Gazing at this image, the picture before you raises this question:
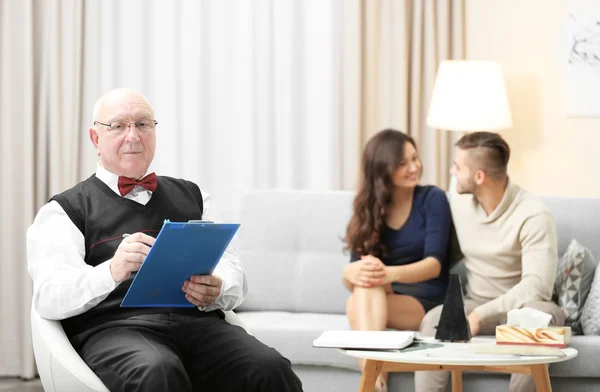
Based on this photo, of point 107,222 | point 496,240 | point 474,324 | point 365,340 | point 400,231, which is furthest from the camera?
point 400,231

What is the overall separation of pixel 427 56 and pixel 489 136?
1.43 meters

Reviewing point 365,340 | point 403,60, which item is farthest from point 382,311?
point 403,60

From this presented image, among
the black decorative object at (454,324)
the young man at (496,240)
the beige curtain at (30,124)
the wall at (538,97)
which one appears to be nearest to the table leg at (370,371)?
the black decorative object at (454,324)

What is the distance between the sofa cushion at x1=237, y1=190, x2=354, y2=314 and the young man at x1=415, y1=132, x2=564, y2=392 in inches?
23.2

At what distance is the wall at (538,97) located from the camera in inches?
185

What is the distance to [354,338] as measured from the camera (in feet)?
8.50

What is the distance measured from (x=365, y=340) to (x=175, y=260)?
714 millimetres

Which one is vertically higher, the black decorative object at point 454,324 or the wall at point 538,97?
the wall at point 538,97

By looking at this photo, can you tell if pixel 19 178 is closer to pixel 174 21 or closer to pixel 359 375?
pixel 174 21

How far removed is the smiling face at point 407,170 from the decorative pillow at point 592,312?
791mm

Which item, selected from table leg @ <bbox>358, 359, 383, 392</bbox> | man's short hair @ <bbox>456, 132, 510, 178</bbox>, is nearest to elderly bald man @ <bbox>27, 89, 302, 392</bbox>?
table leg @ <bbox>358, 359, 383, 392</bbox>

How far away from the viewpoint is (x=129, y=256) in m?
2.11

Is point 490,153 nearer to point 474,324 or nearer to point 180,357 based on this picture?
point 474,324

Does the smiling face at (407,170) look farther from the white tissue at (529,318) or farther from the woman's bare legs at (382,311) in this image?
the white tissue at (529,318)
